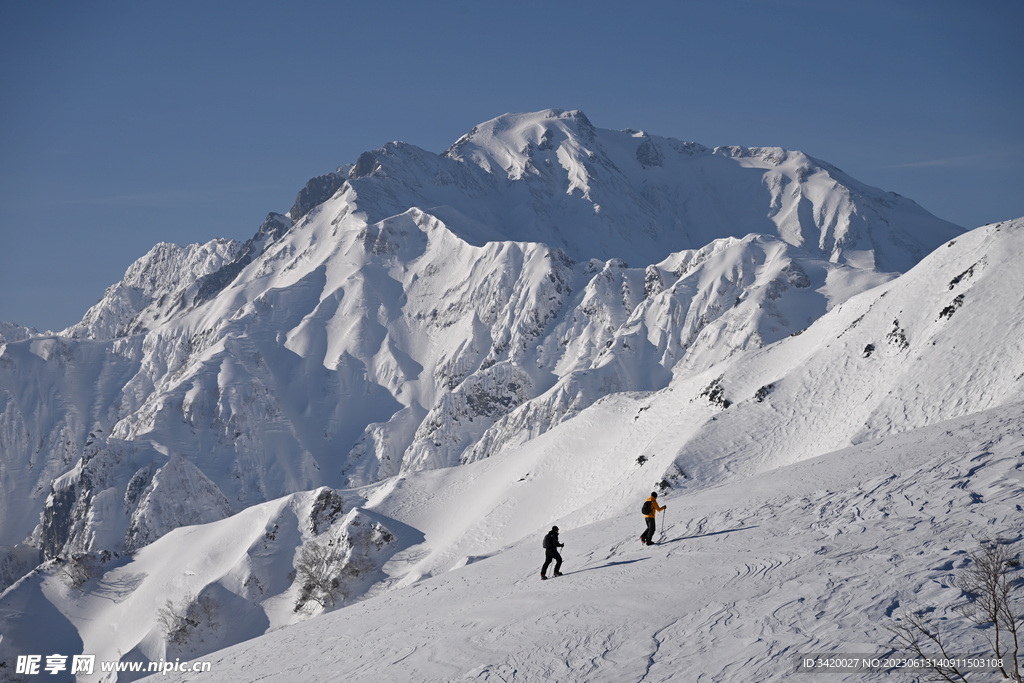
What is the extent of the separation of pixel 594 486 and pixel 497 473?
15348mm

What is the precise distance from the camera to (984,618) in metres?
14.4

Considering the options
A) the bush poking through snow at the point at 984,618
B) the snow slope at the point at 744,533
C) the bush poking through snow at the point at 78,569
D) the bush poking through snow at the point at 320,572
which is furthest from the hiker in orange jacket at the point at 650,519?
the bush poking through snow at the point at 78,569

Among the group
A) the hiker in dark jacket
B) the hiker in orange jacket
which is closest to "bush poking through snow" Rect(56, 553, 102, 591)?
the hiker in dark jacket

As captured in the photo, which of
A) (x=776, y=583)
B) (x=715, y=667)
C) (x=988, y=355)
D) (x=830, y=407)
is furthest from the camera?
(x=830, y=407)

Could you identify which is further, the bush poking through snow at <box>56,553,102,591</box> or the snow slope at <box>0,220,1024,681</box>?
the bush poking through snow at <box>56,553,102,591</box>

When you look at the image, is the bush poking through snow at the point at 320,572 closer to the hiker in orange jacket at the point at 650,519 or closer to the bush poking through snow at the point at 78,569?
the bush poking through snow at the point at 78,569

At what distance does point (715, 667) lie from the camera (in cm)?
1548

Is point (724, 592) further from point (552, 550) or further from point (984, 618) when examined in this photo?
point (552, 550)

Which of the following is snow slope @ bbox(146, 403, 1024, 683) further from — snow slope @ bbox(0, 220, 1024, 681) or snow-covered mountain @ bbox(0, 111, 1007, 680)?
snow-covered mountain @ bbox(0, 111, 1007, 680)

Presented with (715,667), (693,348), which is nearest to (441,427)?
(693,348)

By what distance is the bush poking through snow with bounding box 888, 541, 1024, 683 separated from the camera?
1284cm

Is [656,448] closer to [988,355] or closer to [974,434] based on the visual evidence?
[988,355]

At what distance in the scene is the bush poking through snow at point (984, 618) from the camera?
12.8 m

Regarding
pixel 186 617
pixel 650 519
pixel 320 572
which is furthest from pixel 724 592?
pixel 186 617
